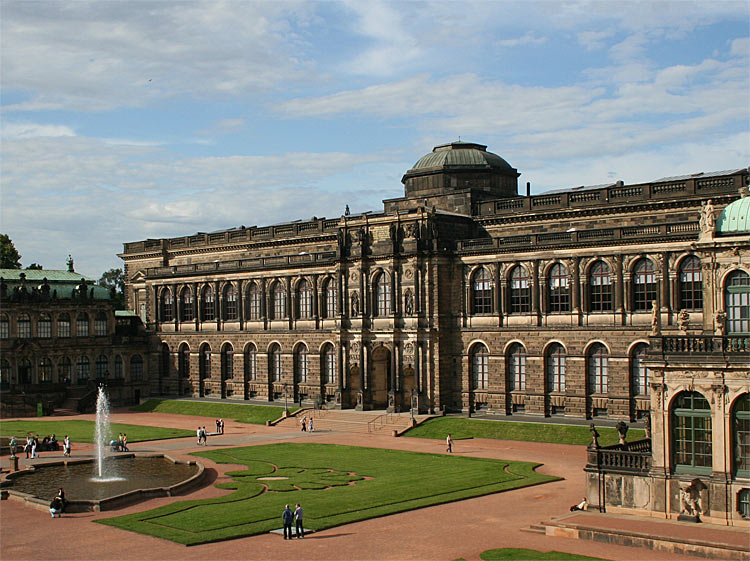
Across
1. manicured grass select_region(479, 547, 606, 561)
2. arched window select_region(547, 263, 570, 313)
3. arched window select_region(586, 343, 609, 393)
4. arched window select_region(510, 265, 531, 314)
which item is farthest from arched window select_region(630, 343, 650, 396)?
manicured grass select_region(479, 547, 606, 561)

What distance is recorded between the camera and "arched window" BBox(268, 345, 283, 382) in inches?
3526

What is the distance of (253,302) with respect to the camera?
303 feet

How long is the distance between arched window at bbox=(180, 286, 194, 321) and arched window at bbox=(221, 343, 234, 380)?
631 centimetres

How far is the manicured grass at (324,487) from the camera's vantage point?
→ 39.2m

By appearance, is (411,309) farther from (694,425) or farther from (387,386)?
(694,425)

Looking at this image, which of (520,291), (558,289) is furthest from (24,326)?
(558,289)

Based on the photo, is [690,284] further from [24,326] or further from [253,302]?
[24,326]

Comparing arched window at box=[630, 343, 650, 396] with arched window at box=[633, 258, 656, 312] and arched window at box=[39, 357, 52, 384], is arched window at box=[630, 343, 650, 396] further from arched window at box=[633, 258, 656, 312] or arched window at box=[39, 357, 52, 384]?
arched window at box=[39, 357, 52, 384]

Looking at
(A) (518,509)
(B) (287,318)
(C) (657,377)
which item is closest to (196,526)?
(A) (518,509)

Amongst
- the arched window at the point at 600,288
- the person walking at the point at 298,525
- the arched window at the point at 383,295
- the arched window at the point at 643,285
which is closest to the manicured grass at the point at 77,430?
the arched window at the point at 383,295

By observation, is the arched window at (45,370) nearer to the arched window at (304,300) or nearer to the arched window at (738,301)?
the arched window at (304,300)

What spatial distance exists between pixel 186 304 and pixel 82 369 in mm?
12392

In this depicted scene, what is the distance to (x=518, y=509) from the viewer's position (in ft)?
136

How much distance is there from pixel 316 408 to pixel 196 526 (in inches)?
1693
